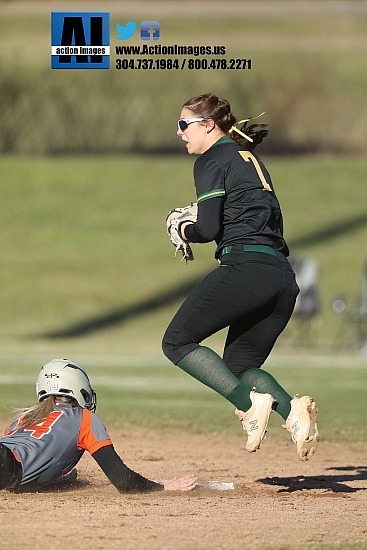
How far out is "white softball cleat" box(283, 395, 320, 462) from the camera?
6.42 metres

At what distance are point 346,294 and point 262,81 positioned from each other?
14996 millimetres

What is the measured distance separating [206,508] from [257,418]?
23.2 inches

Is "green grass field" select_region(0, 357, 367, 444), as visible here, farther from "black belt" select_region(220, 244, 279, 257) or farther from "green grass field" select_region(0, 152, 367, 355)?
"green grass field" select_region(0, 152, 367, 355)

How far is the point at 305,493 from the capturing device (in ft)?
24.1

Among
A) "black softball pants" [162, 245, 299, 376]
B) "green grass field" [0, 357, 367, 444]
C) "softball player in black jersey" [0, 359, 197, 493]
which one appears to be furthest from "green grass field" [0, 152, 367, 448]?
"black softball pants" [162, 245, 299, 376]

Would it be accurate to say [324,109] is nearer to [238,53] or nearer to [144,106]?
[238,53]

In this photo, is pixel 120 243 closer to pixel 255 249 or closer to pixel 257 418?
pixel 255 249

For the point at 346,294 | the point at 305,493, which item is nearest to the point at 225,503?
the point at 305,493

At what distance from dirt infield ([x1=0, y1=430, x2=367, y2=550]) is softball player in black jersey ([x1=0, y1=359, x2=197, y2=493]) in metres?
0.14

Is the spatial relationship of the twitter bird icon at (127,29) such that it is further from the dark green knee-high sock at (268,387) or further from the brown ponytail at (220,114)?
the dark green knee-high sock at (268,387)

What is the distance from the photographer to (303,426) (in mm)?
6438

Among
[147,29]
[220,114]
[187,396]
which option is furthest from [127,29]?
[220,114]

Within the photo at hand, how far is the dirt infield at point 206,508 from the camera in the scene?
218 inches

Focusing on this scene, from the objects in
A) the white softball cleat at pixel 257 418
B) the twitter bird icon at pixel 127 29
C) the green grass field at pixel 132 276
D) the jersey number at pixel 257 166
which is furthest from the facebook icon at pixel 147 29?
the white softball cleat at pixel 257 418
